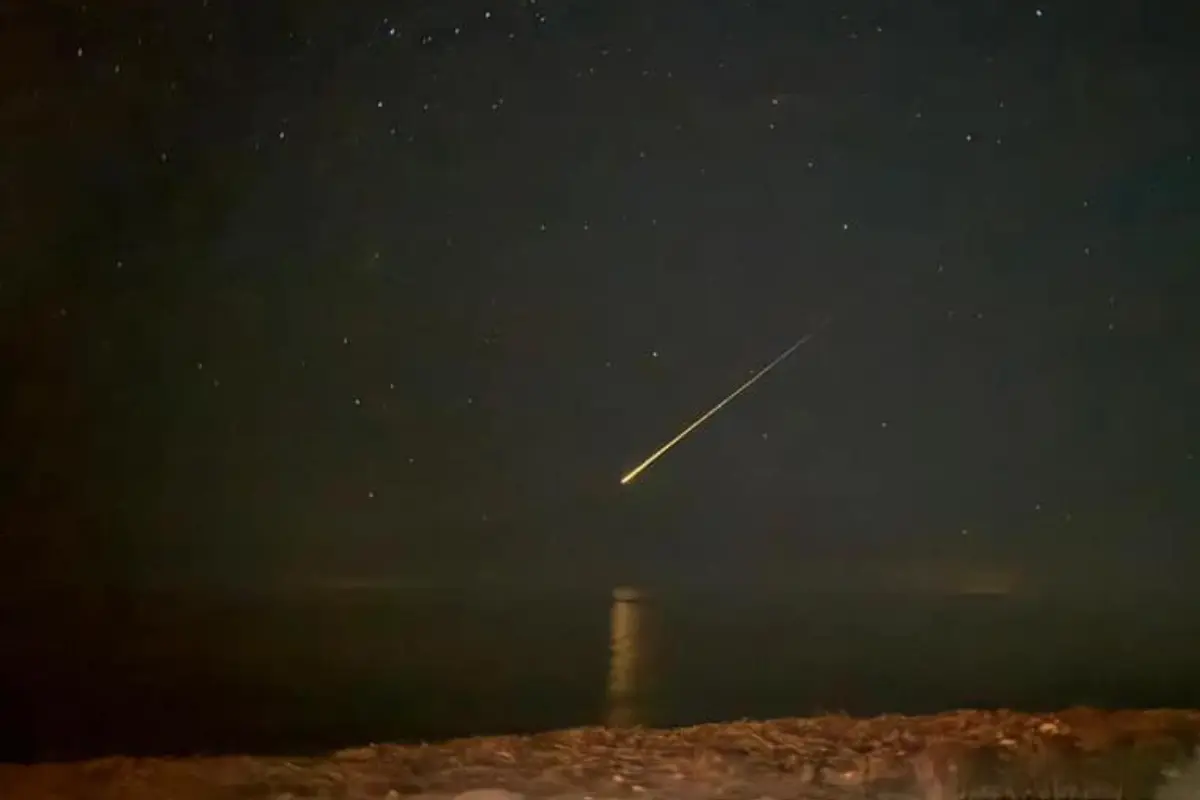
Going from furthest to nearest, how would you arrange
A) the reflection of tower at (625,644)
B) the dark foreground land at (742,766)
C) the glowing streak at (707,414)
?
the reflection of tower at (625,644)
the glowing streak at (707,414)
the dark foreground land at (742,766)

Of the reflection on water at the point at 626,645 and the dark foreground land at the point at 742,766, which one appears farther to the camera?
the reflection on water at the point at 626,645

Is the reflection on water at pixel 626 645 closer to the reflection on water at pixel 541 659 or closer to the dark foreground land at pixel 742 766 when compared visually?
the reflection on water at pixel 541 659

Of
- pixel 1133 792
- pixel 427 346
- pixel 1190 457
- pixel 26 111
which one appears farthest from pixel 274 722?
pixel 1190 457

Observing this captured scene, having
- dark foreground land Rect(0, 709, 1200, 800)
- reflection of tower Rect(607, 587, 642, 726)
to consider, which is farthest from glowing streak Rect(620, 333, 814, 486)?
dark foreground land Rect(0, 709, 1200, 800)

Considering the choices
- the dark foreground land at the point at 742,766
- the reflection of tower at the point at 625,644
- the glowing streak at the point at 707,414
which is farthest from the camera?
the reflection of tower at the point at 625,644

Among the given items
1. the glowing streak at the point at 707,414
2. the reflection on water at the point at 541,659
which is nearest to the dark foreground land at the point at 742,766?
the reflection on water at the point at 541,659

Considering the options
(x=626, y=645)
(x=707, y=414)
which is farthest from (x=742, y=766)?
(x=707, y=414)

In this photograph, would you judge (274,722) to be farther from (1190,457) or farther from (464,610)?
(1190,457)

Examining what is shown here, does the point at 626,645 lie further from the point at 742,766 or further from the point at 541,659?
the point at 742,766
